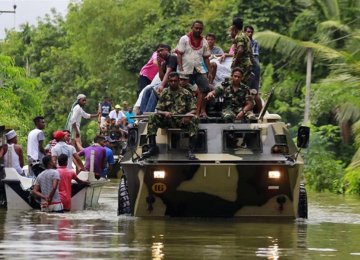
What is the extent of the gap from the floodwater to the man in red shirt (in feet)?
0.98

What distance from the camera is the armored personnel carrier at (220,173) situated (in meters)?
17.1

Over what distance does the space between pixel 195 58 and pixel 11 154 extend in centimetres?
403

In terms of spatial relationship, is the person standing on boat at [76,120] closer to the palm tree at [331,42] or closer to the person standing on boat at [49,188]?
the person standing on boat at [49,188]

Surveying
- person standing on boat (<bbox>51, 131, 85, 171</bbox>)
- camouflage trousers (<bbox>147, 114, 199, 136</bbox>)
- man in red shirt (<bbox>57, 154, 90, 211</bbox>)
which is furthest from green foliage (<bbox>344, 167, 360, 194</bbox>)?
camouflage trousers (<bbox>147, 114, 199, 136</bbox>)

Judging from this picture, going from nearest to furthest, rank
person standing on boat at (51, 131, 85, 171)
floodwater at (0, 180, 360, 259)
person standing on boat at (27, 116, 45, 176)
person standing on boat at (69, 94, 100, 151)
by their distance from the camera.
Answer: floodwater at (0, 180, 360, 259)
person standing on boat at (51, 131, 85, 171)
person standing on boat at (27, 116, 45, 176)
person standing on boat at (69, 94, 100, 151)

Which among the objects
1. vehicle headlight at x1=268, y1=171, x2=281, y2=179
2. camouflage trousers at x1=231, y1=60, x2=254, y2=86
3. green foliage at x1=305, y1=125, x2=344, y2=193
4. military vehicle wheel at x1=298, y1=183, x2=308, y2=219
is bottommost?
military vehicle wheel at x1=298, y1=183, x2=308, y2=219

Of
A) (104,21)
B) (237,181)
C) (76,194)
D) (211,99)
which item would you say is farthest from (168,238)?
(104,21)

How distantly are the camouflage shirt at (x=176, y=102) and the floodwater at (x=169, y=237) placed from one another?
5.13ft

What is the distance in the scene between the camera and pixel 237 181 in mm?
17125

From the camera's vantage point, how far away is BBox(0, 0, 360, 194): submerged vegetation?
32.4m

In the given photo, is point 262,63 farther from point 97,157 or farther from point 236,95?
point 236,95

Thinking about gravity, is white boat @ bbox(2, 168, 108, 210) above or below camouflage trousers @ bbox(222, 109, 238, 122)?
below

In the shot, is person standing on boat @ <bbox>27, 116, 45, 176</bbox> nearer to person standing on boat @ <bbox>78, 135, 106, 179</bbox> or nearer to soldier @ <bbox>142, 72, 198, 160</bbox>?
person standing on boat @ <bbox>78, 135, 106, 179</bbox>

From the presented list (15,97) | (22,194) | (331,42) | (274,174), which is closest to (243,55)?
(274,174)
